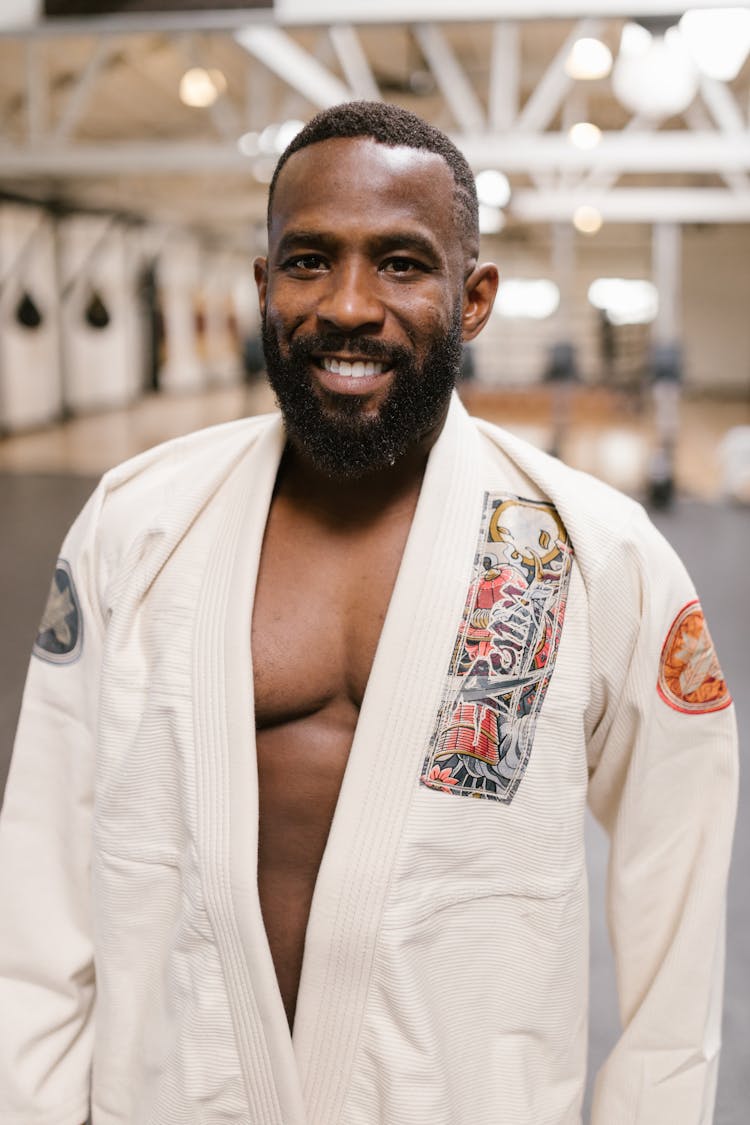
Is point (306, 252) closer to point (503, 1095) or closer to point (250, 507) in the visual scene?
point (250, 507)

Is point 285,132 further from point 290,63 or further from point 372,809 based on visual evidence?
point 372,809

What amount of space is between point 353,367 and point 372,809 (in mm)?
407

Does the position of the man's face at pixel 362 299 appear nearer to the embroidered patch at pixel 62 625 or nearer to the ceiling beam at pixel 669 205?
the embroidered patch at pixel 62 625

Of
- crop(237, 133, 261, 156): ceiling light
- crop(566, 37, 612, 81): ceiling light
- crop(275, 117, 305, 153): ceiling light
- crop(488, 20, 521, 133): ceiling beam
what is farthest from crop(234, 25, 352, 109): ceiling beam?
crop(566, 37, 612, 81): ceiling light

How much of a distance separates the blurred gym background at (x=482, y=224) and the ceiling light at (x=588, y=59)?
0.02m

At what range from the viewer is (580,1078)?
1.09m

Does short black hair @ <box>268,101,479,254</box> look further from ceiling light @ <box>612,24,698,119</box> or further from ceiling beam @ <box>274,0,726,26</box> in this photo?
ceiling light @ <box>612,24,698,119</box>

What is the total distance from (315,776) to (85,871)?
0.91 ft

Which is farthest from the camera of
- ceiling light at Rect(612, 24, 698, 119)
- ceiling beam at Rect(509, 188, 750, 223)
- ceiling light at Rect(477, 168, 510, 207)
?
ceiling light at Rect(477, 168, 510, 207)

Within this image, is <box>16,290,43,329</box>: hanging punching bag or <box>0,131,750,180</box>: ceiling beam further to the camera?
<box>16,290,43,329</box>: hanging punching bag

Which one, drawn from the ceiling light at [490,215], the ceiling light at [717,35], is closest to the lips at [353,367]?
the ceiling light at [717,35]

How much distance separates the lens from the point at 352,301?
0.95 m

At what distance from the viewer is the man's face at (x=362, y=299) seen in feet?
3.15

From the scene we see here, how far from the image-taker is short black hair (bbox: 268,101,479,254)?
99 centimetres
